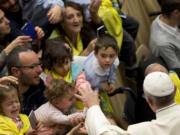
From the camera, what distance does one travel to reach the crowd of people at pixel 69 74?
215 cm

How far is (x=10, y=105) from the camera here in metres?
2.20

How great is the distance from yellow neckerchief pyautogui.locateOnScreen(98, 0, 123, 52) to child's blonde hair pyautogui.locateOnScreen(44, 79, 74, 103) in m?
1.29

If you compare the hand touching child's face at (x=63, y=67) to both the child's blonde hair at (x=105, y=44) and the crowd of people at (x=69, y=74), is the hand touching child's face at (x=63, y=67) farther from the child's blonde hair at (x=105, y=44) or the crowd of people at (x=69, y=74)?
the child's blonde hair at (x=105, y=44)

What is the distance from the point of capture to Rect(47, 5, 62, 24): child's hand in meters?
3.10

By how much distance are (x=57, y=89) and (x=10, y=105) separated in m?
0.43

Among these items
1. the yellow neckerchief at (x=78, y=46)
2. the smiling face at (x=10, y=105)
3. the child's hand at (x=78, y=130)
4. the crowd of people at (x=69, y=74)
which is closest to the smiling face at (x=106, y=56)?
the crowd of people at (x=69, y=74)

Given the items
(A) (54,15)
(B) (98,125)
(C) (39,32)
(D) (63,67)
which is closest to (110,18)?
(A) (54,15)

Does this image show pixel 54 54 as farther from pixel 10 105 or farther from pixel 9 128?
pixel 9 128

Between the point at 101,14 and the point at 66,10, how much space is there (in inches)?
21.1

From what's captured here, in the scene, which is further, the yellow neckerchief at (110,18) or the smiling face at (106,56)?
the yellow neckerchief at (110,18)

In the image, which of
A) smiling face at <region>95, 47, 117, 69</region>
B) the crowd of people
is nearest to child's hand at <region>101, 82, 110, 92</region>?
the crowd of people

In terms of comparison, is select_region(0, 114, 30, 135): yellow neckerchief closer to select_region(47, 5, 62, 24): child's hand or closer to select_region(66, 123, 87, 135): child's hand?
select_region(66, 123, 87, 135): child's hand

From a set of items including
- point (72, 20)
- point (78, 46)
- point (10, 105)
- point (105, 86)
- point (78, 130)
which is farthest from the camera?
point (78, 46)

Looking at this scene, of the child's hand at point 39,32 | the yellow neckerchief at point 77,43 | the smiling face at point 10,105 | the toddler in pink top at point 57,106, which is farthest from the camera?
the yellow neckerchief at point 77,43
